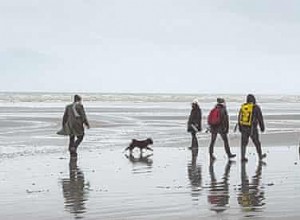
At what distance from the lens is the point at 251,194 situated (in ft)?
36.8

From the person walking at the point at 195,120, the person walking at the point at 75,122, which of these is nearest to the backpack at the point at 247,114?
the person walking at the point at 195,120

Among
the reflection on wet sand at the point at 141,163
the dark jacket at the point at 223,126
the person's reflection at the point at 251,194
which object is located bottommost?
the person's reflection at the point at 251,194

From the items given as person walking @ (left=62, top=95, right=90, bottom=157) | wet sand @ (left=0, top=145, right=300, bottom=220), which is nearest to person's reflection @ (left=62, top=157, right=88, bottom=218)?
wet sand @ (left=0, top=145, right=300, bottom=220)

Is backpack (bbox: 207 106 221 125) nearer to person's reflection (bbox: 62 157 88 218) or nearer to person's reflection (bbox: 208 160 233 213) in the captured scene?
person's reflection (bbox: 208 160 233 213)

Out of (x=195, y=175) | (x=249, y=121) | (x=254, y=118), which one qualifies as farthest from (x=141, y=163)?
(x=195, y=175)

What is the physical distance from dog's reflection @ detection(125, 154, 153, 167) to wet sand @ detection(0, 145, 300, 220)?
3 centimetres

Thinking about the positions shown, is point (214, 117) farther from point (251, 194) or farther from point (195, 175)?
point (251, 194)

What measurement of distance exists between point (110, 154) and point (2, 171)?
493cm

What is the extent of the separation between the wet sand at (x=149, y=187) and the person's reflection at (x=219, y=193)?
14 mm

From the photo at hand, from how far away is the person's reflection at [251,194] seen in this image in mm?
10008

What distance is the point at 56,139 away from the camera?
26.5 metres

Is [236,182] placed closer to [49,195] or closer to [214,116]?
[49,195]

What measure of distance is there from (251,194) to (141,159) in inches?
307

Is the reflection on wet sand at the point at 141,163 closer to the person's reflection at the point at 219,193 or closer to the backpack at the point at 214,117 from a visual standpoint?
the person's reflection at the point at 219,193
